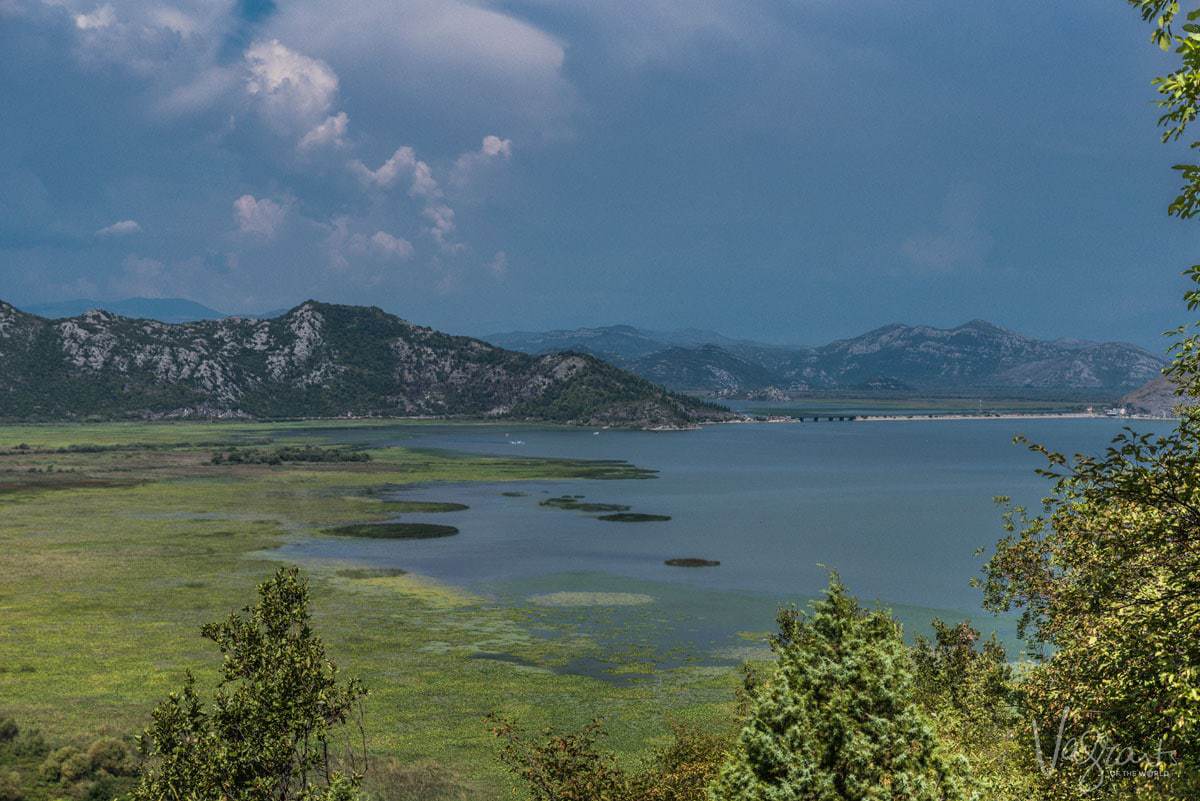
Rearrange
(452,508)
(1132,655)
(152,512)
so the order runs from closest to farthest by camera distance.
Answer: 1. (1132,655)
2. (152,512)
3. (452,508)

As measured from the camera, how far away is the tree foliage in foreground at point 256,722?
2489 cm

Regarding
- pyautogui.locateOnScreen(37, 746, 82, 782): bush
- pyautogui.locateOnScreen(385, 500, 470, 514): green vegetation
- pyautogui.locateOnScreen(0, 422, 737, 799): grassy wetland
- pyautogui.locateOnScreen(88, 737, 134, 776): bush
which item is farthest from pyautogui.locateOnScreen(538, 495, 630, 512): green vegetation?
pyautogui.locateOnScreen(37, 746, 82, 782): bush

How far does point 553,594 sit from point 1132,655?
83904mm

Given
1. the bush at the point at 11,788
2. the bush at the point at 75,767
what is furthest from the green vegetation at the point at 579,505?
the bush at the point at 11,788

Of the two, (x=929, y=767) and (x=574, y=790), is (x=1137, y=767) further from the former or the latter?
(x=574, y=790)

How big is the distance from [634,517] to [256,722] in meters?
129

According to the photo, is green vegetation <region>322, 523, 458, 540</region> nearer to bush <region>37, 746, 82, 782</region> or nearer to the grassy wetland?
the grassy wetland

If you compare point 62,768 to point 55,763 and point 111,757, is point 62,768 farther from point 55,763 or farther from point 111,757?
point 111,757

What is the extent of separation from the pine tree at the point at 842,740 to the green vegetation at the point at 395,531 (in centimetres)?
11383

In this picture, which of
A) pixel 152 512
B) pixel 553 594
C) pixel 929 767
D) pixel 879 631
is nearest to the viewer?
pixel 929 767

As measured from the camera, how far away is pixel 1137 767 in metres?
25.3

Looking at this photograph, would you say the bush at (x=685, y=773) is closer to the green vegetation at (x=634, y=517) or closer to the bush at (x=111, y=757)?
the bush at (x=111, y=757)

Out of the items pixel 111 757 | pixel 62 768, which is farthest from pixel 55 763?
pixel 111 757

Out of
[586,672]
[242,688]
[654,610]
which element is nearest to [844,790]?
[242,688]
